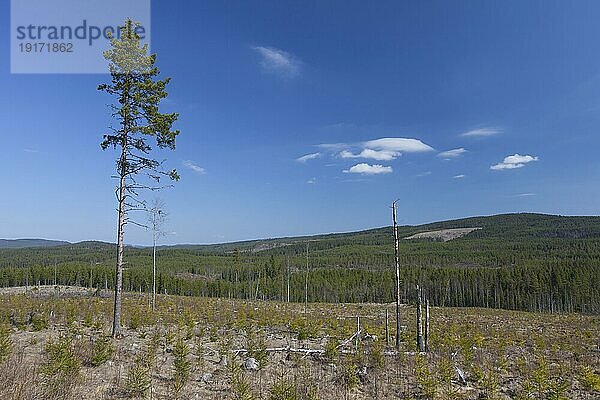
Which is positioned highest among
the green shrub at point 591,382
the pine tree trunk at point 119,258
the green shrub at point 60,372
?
the pine tree trunk at point 119,258

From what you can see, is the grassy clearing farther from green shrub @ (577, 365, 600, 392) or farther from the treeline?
the treeline

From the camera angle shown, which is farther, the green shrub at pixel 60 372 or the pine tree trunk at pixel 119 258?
the pine tree trunk at pixel 119 258

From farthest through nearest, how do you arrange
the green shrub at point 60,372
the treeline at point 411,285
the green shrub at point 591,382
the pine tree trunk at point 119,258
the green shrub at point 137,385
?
the treeline at point 411,285 → the pine tree trunk at point 119,258 → the green shrub at point 591,382 → the green shrub at point 137,385 → the green shrub at point 60,372

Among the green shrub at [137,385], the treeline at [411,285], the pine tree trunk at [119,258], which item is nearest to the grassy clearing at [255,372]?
the green shrub at [137,385]

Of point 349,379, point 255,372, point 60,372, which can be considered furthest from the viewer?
point 255,372

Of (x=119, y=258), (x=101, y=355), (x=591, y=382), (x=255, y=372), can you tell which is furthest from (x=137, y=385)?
(x=591, y=382)

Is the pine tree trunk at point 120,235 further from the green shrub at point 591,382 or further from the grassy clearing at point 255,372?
the green shrub at point 591,382

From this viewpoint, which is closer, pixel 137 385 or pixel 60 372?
pixel 137 385

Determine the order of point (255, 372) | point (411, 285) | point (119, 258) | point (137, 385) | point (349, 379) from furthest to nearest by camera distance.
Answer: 1. point (411, 285)
2. point (119, 258)
3. point (255, 372)
4. point (349, 379)
5. point (137, 385)

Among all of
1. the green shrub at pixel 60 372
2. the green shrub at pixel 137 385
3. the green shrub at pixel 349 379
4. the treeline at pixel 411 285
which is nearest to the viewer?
the green shrub at pixel 60 372

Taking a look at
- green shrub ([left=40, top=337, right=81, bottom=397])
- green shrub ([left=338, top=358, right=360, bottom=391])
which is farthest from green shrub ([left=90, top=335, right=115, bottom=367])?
green shrub ([left=338, top=358, right=360, bottom=391])

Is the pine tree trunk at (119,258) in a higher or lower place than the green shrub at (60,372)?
higher

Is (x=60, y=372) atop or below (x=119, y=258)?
below

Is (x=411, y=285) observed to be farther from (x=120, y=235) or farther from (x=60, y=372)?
(x=60, y=372)
